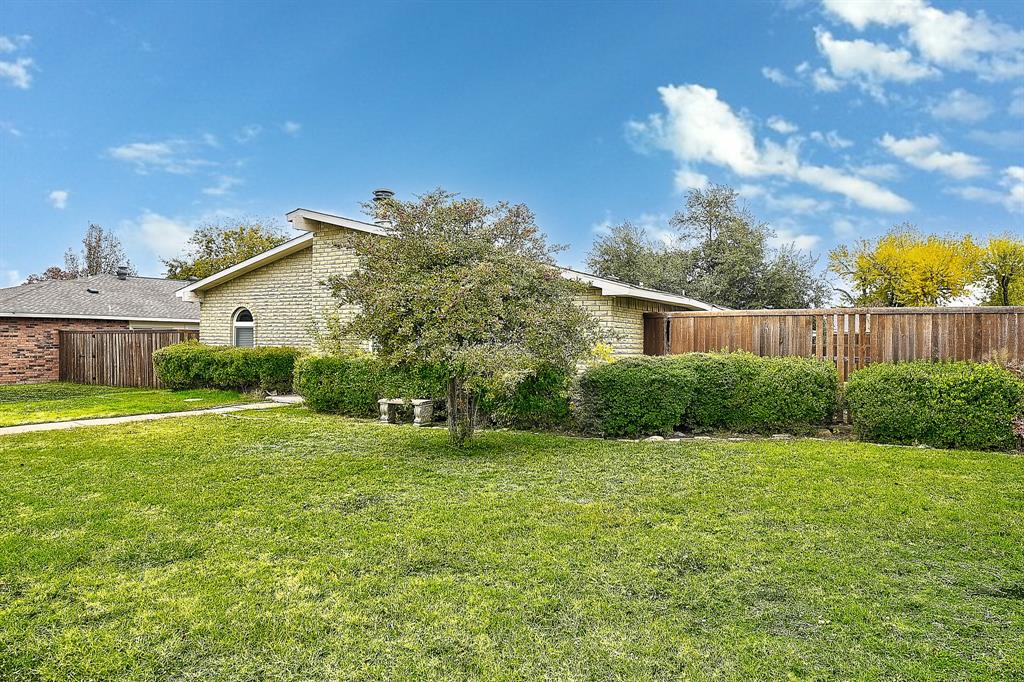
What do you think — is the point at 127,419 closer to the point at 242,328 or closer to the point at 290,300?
the point at 290,300

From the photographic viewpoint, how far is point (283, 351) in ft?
48.7

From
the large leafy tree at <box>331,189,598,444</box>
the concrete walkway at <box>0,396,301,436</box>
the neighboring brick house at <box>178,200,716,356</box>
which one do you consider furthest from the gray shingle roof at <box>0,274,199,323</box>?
the large leafy tree at <box>331,189,598,444</box>

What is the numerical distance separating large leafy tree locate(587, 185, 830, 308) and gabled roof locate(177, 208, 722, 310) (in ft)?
41.3

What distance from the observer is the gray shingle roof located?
20.2m

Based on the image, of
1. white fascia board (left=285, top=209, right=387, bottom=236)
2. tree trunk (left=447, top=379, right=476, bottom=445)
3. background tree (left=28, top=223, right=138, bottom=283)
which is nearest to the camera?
tree trunk (left=447, top=379, right=476, bottom=445)

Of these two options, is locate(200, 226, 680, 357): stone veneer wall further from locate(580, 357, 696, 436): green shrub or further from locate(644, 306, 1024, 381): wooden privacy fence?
locate(580, 357, 696, 436): green shrub

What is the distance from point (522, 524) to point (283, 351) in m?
11.7

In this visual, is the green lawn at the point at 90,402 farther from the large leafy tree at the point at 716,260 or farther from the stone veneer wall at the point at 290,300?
the large leafy tree at the point at 716,260

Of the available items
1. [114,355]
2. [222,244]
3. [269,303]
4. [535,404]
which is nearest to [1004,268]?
[535,404]

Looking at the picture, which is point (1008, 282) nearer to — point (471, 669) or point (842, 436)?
point (842, 436)

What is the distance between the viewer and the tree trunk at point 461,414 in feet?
26.9

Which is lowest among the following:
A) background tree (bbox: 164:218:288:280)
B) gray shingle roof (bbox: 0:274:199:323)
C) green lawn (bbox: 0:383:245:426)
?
green lawn (bbox: 0:383:245:426)

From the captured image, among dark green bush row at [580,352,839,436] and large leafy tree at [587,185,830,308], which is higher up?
large leafy tree at [587,185,830,308]

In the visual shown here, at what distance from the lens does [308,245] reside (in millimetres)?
15797
